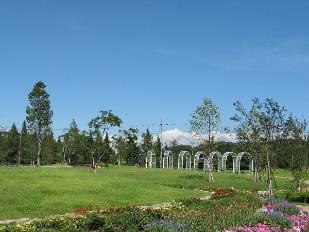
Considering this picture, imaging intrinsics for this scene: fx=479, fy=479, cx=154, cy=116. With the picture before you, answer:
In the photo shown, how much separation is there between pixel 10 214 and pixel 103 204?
16.2ft

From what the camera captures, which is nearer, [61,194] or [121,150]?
[61,194]

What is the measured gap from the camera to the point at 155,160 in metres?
89.1

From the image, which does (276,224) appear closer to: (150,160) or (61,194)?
(61,194)

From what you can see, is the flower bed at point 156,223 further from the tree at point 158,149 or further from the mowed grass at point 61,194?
the tree at point 158,149

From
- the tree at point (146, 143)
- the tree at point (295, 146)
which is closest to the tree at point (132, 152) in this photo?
the tree at point (146, 143)

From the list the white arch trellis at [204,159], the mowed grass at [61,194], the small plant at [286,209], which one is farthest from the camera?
the white arch trellis at [204,159]

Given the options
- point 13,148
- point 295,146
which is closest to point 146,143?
point 13,148

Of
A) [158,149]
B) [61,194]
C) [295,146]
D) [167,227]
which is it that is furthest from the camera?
[158,149]

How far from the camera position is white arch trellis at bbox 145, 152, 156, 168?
84169mm

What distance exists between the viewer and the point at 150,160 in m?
84.0

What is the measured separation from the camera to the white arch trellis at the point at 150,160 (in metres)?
84.2

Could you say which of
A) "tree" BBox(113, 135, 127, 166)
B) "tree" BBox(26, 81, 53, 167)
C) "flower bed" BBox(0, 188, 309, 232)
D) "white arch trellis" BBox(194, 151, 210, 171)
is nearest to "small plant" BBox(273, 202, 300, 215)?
"flower bed" BBox(0, 188, 309, 232)

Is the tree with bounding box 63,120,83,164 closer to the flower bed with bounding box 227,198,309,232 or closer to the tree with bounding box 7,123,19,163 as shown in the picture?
the tree with bounding box 7,123,19,163

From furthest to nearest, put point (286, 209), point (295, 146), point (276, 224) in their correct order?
point (295, 146)
point (286, 209)
point (276, 224)
